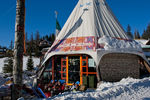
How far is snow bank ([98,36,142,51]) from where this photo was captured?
740cm

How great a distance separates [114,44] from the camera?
25.1ft

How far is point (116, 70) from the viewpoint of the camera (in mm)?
7586

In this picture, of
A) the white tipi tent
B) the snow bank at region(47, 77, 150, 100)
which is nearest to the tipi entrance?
the white tipi tent

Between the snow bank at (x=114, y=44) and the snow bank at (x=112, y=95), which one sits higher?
the snow bank at (x=114, y=44)

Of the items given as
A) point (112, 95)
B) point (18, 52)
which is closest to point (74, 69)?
point (112, 95)

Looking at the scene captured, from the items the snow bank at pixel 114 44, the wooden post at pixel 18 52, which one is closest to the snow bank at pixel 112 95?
the wooden post at pixel 18 52

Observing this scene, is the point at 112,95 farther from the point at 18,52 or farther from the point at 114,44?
the point at 114,44

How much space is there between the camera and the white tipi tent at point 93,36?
24.2 ft

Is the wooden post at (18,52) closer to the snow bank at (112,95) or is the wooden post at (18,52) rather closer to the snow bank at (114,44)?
the snow bank at (112,95)

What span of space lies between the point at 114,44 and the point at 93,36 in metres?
1.27

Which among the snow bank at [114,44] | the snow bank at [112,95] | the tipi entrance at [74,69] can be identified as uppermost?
the snow bank at [114,44]

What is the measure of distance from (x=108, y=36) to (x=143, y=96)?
415 centimetres

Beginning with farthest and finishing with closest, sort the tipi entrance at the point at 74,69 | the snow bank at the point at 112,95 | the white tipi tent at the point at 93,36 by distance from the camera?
the white tipi tent at the point at 93,36
the tipi entrance at the point at 74,69
the snow bank at the point at 112,95

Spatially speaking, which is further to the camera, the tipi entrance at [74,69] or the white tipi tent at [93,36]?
the white tipi tent at [93,36]
